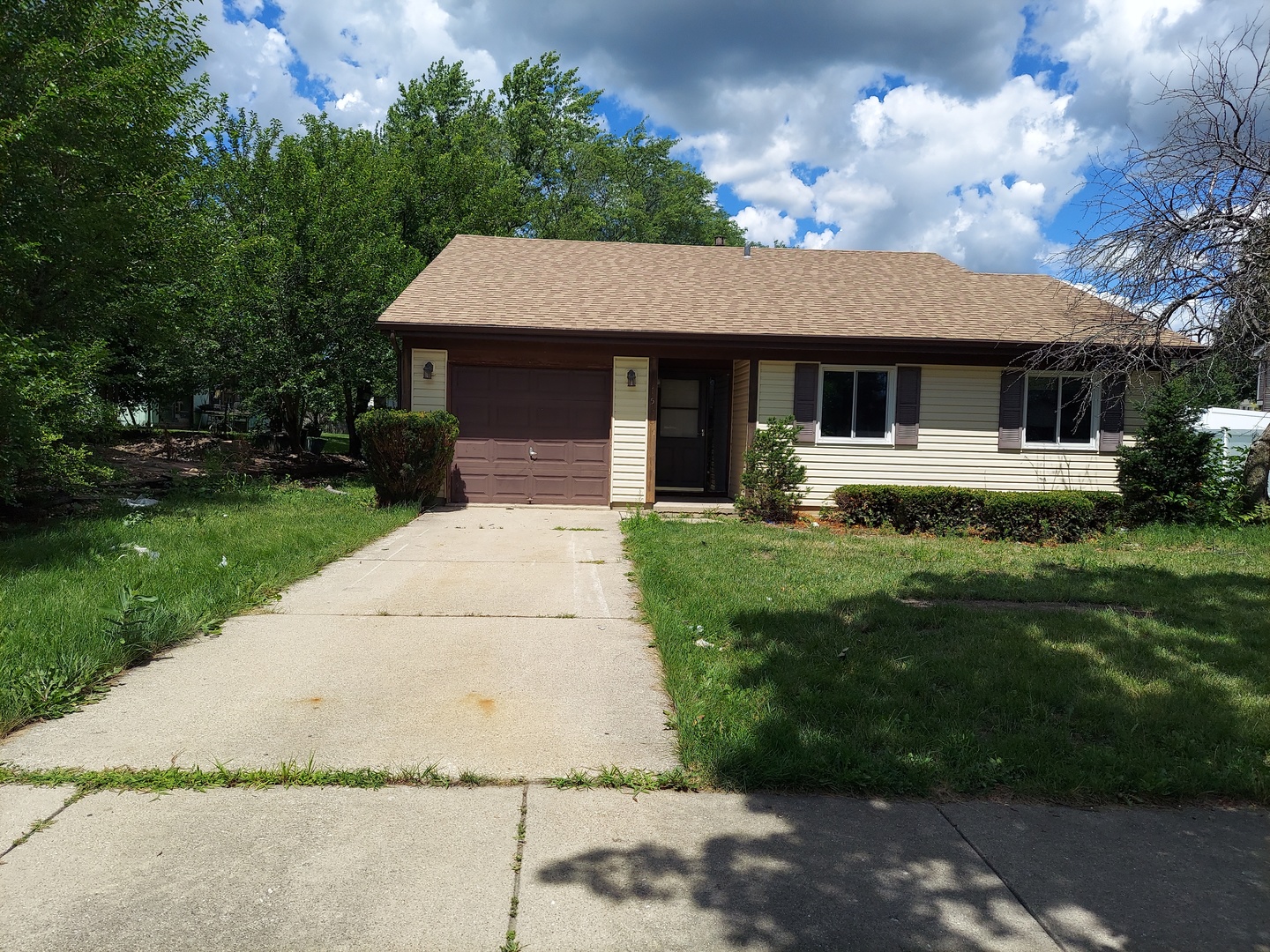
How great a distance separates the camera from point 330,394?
15.5 metres

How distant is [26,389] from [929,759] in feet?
27.0

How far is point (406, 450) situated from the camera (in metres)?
11.4

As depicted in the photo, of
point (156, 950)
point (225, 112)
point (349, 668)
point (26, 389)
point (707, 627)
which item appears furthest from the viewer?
point (225, 112)

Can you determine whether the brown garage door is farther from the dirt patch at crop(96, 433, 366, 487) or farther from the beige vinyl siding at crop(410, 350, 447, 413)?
the dirt patch at crop(96, 433, 366, 487)

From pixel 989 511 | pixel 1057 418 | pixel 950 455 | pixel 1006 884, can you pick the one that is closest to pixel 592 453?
pixel 950 455

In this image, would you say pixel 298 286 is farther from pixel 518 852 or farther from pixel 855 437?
pixel 518 852

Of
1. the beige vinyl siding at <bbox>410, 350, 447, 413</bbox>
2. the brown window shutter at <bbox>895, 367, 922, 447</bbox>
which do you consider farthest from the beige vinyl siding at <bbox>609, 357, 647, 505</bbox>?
the brown window shutter at <bbox>895, 367, 922, 447</bbox>

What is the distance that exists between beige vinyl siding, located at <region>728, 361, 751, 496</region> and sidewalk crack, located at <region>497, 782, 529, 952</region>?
9.92 metres

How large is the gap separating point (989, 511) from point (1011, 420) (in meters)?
2.66

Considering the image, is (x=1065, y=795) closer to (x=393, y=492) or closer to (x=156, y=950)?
(x=156, y=950)

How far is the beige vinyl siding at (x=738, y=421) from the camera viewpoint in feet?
43.7

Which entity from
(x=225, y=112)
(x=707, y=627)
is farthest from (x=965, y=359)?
(x=225, y=112)

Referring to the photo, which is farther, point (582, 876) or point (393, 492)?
point (393, 492)

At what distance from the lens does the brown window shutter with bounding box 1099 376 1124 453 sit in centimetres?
1295
